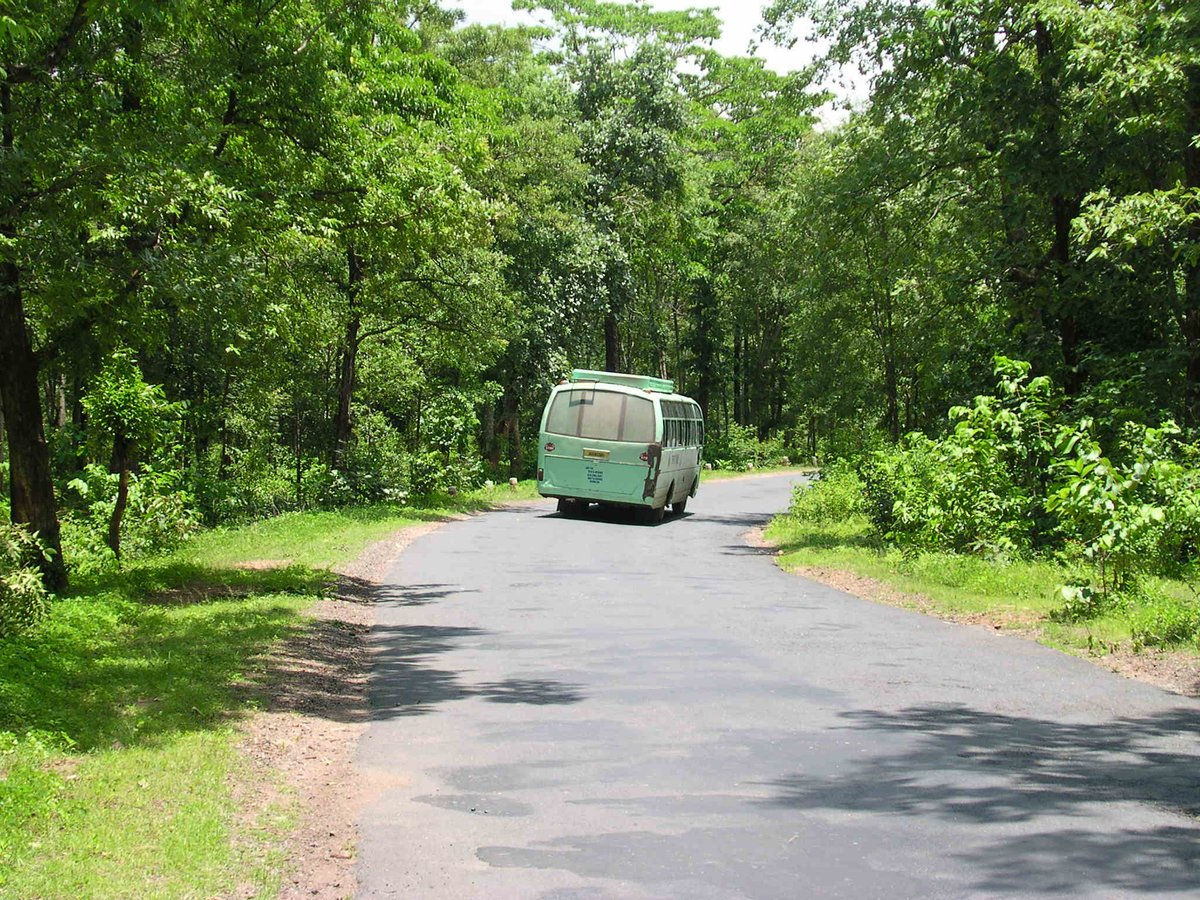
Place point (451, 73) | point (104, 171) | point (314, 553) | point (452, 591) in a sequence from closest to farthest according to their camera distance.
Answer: point (104, 171) < point (452, 591) < point (314, 553) < point (451, 73)

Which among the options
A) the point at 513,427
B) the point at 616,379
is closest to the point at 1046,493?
the point at 616,379

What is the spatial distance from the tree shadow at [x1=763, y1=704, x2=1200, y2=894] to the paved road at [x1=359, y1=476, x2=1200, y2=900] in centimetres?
2

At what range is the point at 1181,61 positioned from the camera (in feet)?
51.3

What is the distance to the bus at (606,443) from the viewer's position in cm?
2708

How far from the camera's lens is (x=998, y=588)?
49.1 ft

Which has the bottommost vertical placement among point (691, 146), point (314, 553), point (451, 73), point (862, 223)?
point (314, 553)

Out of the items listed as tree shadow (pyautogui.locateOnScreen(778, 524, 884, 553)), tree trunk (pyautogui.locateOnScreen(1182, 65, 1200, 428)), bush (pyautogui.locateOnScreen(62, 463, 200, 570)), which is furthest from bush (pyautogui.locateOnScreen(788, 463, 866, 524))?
bush (pyautogui.locateOnScreen(62, 463, 200, 570))

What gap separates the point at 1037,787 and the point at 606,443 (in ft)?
68.3

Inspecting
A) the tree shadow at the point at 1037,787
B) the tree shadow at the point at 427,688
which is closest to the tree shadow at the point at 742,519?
the tree shadow at the point at 427,688

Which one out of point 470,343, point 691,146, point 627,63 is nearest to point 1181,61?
point 470,343

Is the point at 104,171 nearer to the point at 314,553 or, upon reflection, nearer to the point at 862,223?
the point at 314,553

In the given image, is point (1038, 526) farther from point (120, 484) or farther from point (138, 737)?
point (138, 737)

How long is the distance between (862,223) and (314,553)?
1185 centimetres

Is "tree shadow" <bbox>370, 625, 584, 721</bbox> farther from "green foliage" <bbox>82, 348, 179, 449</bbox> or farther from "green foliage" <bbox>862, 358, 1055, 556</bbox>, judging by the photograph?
"green foliage" <bbox>862, 358, 1055, 556</bbox>
